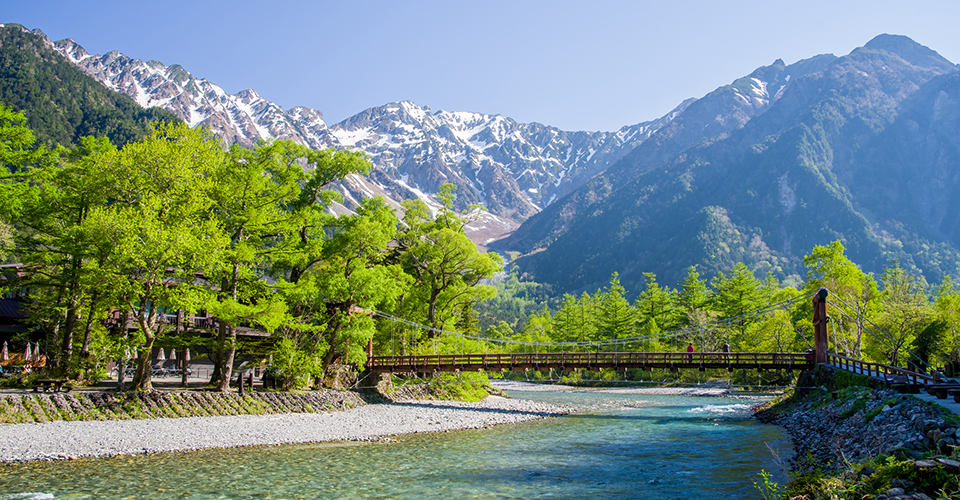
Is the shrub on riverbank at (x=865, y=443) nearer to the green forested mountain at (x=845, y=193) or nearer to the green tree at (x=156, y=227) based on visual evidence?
the green tree at (x=156, y=227)

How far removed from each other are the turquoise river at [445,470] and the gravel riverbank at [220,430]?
0.85m

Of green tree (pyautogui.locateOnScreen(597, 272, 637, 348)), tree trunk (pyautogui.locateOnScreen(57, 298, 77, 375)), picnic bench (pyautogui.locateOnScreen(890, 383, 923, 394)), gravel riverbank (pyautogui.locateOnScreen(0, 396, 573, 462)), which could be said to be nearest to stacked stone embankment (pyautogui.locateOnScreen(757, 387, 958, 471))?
picnic bench (pyautogui.locateOnScreen(890, 383, 923, 394))

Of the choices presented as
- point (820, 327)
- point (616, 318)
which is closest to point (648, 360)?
point (820, 327)

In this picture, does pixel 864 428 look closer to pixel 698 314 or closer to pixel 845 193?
Answer: pixel 698 314

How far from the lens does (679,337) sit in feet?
184

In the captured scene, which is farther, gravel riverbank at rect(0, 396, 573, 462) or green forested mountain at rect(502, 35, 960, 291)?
green forested mountain at rect(502, 35, 960, 291)

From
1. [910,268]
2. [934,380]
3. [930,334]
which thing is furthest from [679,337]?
[910,268]

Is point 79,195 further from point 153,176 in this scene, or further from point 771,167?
point 771,167

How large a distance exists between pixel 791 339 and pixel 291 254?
118 feet

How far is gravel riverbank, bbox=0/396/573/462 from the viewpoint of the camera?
13.6 metres

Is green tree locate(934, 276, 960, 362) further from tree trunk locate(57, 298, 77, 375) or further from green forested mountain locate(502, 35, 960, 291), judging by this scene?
green forested mountain locate(502, 35, 960, 291)

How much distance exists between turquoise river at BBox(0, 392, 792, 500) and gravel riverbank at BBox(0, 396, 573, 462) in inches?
33.3

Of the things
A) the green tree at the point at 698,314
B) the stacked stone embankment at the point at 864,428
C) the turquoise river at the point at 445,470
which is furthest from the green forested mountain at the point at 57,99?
the stacked stone embankment at the point at 864,428

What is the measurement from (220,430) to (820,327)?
83.5 ft
